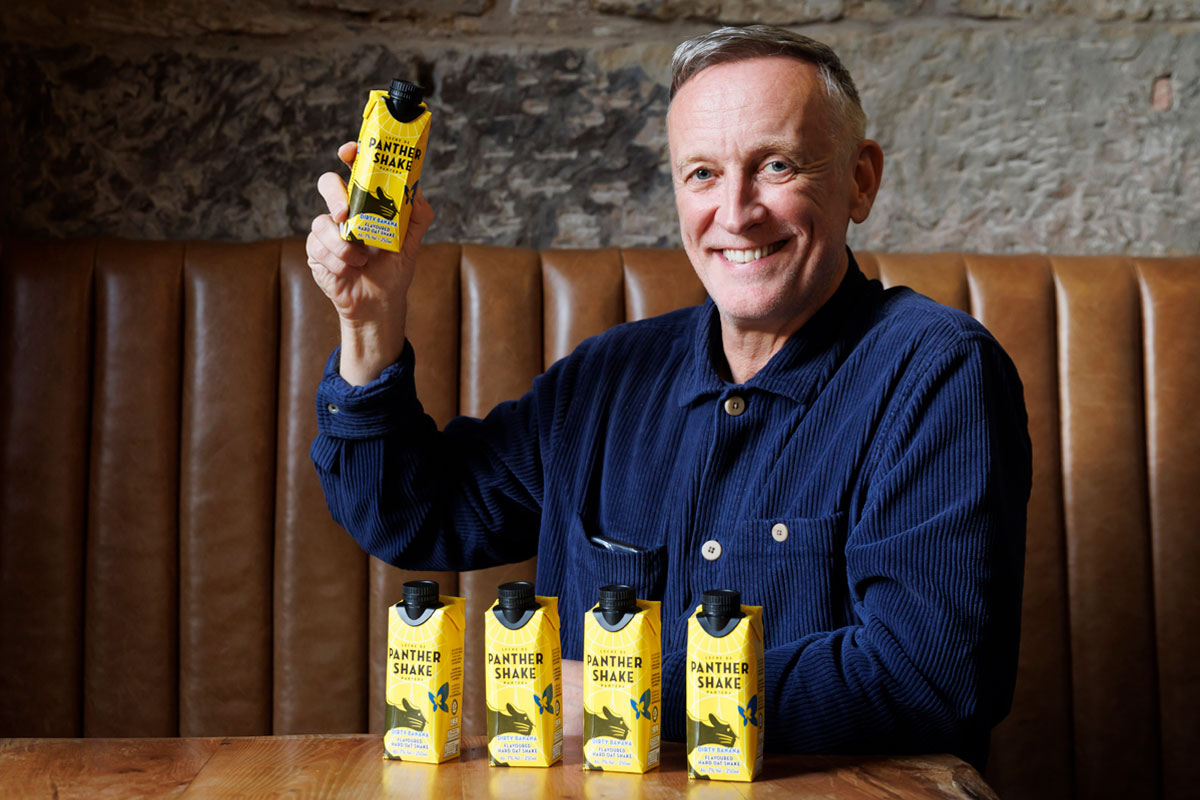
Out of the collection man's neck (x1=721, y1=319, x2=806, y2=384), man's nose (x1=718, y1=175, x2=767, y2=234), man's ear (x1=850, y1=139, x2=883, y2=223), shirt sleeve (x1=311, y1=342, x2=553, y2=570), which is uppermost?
man's ear (x1=850, y1=139, x2=883, y2=223)

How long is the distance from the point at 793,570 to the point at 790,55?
1.83 ft

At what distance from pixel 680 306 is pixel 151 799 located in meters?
1.08

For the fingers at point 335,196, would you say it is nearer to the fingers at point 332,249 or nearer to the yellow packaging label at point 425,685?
the fingers at point 332,249

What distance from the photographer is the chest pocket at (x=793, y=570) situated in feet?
3.62

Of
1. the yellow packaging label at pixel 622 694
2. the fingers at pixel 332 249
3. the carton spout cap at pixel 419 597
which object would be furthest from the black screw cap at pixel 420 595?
the fingers at pixel 332 249

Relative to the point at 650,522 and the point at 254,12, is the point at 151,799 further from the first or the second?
the point at 254,12

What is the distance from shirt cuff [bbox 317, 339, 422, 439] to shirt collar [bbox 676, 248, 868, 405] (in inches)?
12.7

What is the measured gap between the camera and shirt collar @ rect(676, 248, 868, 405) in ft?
3.86

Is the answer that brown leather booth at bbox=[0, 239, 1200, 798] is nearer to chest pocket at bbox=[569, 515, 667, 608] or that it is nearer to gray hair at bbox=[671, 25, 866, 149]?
chest pocket at bbox=[569, 515, 667, 608]

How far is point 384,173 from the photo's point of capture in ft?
3.48

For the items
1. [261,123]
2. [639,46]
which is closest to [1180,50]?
[639,46]

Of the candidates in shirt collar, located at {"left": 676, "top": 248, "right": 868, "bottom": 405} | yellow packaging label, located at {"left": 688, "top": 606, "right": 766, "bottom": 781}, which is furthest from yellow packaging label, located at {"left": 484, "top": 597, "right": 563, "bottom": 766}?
shirt collar, located at {"left": 676, "top": 248, "right": 868, "bottom": 405}

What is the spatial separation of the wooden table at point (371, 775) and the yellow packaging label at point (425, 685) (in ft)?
0.05

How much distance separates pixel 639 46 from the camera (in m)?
1.90
